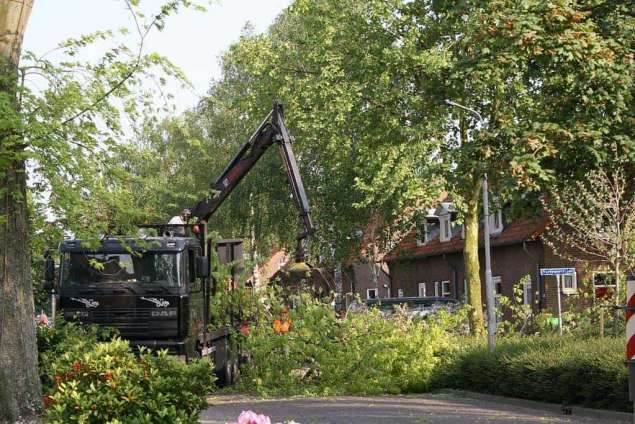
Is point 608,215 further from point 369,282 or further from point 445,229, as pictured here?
point 369,282

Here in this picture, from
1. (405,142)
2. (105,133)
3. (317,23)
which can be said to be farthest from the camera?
(317,23)

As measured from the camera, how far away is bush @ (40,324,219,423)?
1114cm

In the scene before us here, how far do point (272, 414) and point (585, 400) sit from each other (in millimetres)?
4784

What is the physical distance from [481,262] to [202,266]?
3059 cm

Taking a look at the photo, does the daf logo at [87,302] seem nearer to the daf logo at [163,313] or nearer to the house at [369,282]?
the daf logo at [163,313]

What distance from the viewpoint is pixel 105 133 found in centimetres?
1348

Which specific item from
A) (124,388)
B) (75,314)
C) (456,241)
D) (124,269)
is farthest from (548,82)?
(456,241)

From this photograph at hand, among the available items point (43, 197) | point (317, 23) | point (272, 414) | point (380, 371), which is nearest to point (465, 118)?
point (317, 23)

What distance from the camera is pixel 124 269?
22453mm

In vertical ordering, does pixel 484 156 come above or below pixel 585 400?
above

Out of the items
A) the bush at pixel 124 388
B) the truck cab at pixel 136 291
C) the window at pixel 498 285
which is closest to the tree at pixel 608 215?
the truck cab at pixel 136 291

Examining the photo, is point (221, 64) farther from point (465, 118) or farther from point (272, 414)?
point (272, 414)

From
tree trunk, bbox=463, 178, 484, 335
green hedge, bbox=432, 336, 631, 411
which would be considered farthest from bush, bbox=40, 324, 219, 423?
tree trunk, bbox=463, 178, 484, 335

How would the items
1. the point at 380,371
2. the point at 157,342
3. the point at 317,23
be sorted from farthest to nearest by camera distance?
the point at 317,23, the point at 380,371, the point at 157,342
